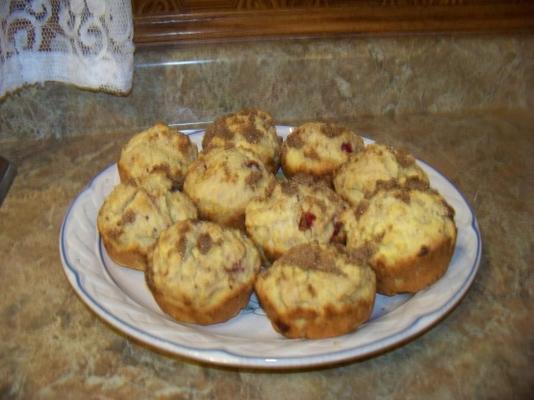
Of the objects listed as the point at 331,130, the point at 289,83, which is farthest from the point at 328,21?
the point at 331,130

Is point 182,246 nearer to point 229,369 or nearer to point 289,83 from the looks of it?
point 229,369

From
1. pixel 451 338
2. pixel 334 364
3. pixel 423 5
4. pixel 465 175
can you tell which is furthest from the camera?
pixel 423 5

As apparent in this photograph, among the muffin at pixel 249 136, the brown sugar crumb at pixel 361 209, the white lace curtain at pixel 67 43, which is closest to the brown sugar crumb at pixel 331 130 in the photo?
the muffin at pixel 249 136

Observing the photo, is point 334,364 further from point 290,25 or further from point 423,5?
point 423,5

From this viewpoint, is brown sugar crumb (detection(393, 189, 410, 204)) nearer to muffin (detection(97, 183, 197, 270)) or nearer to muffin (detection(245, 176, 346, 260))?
muffin (detection(245, 176, 346, 260))

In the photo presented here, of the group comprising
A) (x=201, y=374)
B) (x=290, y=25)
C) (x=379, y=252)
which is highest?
(x=290, y=25)

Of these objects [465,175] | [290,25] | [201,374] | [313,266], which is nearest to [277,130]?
[290,25]
